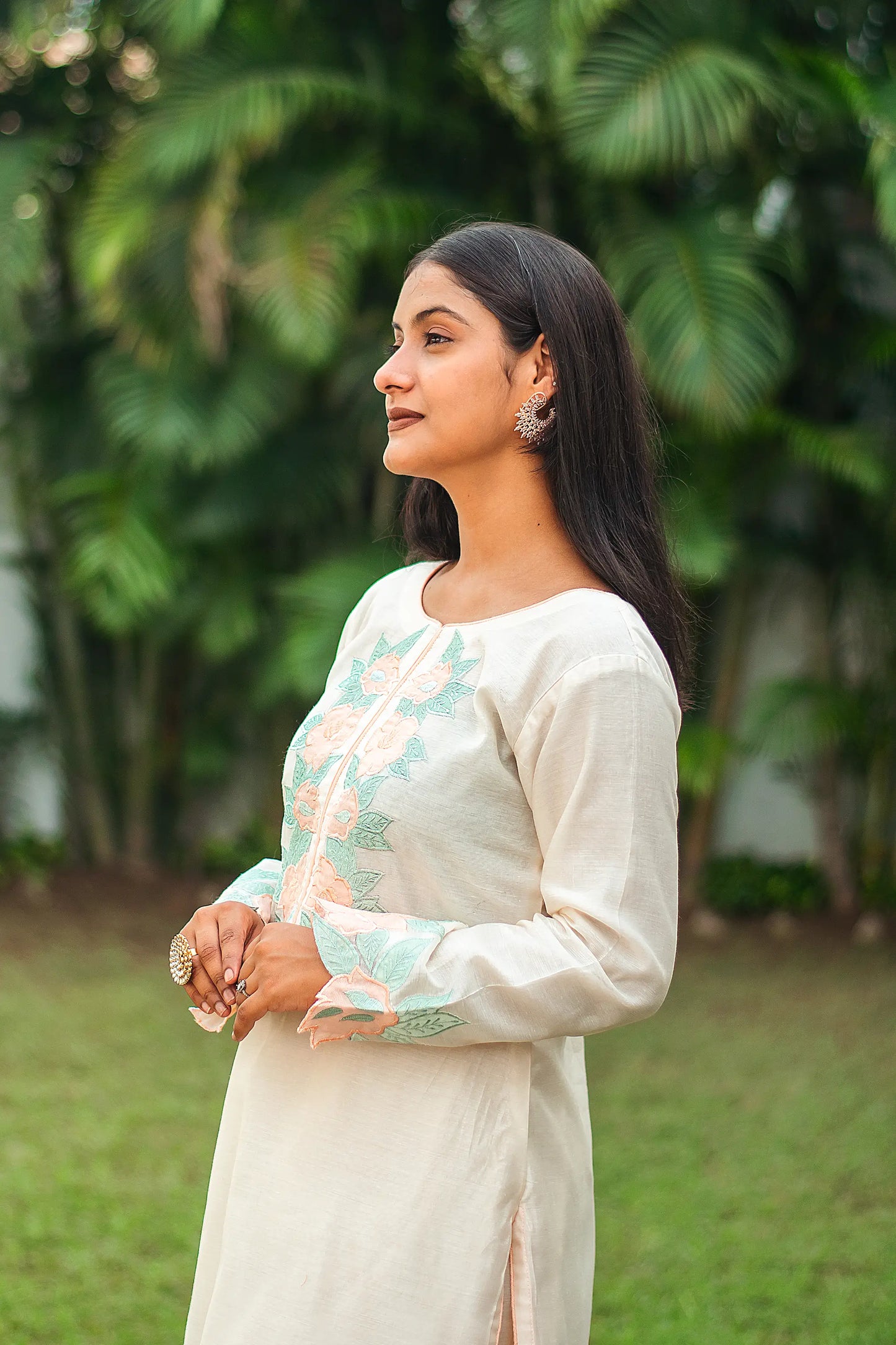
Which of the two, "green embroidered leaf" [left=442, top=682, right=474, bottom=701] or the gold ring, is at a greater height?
"green embroidered leaf" [left=442, top=682, right=474, bottom=701]

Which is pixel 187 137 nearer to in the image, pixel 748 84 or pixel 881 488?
pixel 748 84

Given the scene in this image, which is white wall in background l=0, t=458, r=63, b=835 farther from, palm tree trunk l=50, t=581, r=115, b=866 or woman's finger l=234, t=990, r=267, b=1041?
woman's finger l=234, t=990, r=267, b=1041

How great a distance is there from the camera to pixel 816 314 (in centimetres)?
617

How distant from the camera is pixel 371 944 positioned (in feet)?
4.43

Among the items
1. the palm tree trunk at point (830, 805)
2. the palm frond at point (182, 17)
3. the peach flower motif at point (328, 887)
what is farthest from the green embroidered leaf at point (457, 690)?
the palm tree trunk at point (830, 805)

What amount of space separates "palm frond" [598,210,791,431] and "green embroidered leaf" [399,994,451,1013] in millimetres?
4061

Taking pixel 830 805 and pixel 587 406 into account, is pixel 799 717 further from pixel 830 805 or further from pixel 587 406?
pixel 587 406

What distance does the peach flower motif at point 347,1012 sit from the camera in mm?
1326

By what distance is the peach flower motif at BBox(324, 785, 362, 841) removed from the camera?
4.76ft

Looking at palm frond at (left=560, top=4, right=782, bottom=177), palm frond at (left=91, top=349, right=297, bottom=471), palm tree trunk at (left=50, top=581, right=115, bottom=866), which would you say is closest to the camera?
palm frond at (left=560, top=4, right=782, bottom=177)

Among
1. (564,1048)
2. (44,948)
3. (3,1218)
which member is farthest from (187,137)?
(564,1048)

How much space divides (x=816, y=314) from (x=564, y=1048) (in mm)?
5265

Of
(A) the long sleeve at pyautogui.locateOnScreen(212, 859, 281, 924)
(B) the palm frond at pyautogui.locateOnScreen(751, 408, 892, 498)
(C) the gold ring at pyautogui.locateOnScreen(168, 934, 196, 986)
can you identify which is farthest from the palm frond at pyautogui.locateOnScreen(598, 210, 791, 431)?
(C) the gold ring at pyautogui.locateOnScreen(168, 934, 196, 986)

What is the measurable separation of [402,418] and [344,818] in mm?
444
